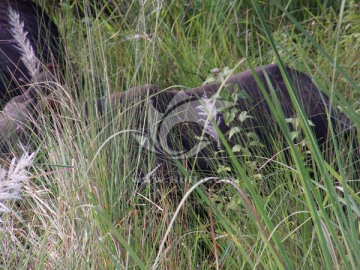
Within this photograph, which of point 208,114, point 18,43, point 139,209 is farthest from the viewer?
point 18,43

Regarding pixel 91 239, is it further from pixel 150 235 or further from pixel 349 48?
pixel 349 48

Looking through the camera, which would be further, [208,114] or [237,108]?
[237,108]

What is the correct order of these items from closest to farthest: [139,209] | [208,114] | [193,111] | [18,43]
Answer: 1. [208,114]
2. [139,209]
3. [193,111]
4. [18,43]

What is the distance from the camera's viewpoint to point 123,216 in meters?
2.02

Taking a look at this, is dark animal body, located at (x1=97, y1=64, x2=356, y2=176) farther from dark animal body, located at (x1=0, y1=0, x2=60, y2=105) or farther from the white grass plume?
dark animal body, located at (x1=0, y1=0, x2=60, y2=105)

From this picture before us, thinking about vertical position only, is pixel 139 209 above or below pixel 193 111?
below

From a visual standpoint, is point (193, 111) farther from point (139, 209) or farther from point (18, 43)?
point (18, 43)

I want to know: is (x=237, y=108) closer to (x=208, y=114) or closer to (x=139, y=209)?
(x=139, y=209)

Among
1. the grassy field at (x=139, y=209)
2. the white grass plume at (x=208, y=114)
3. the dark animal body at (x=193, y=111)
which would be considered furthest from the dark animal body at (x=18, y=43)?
the white grass plume at (x=208, y=114)

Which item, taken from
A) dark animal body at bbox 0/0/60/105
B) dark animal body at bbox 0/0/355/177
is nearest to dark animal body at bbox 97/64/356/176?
dark animal body at bbox 0/0/355/177

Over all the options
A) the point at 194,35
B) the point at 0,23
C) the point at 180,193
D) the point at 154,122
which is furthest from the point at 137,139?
the point at 194,35

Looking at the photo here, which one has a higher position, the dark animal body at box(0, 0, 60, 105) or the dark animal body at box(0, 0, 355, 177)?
the dark animal body at box(0, 0, 60, 105)

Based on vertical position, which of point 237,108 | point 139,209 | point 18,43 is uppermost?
point 18,43

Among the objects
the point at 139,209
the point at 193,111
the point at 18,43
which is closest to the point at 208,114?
the point at 139,209
